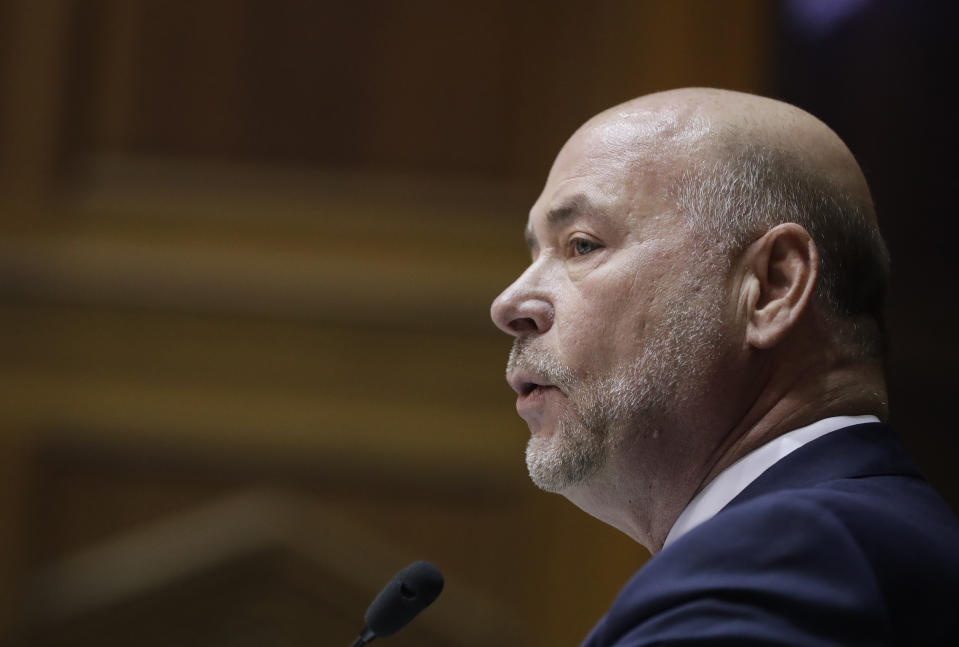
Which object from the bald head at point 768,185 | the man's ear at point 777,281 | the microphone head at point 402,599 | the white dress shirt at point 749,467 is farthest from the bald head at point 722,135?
the microphone head at point 402,599

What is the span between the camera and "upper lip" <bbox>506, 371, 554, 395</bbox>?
61.3 inches

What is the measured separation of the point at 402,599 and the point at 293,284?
227 centimetres

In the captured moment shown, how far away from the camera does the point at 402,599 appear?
1501mm

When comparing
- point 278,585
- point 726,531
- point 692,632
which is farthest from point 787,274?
point 278,585

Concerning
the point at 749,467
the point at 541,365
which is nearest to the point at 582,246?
the point at 541,365

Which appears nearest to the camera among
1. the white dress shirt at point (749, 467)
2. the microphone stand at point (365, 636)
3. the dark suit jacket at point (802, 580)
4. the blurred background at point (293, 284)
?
the dark suit jacket at point (802, 580)

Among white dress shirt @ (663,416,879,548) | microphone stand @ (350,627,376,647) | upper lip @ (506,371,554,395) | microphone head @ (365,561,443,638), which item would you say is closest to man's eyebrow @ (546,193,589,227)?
upper lip @ (506,371,554,395)

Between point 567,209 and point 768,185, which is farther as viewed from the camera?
point 567,209

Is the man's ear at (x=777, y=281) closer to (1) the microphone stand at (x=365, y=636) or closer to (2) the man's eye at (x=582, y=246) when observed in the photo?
(2) the man's eye at (x=582, y=246)

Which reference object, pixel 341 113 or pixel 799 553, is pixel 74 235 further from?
pixel 799 553

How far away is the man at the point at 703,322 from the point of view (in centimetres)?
146

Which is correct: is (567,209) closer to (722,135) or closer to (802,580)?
(722,135)

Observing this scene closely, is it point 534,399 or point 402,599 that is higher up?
point 534,399

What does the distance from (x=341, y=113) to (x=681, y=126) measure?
2.36 metres
